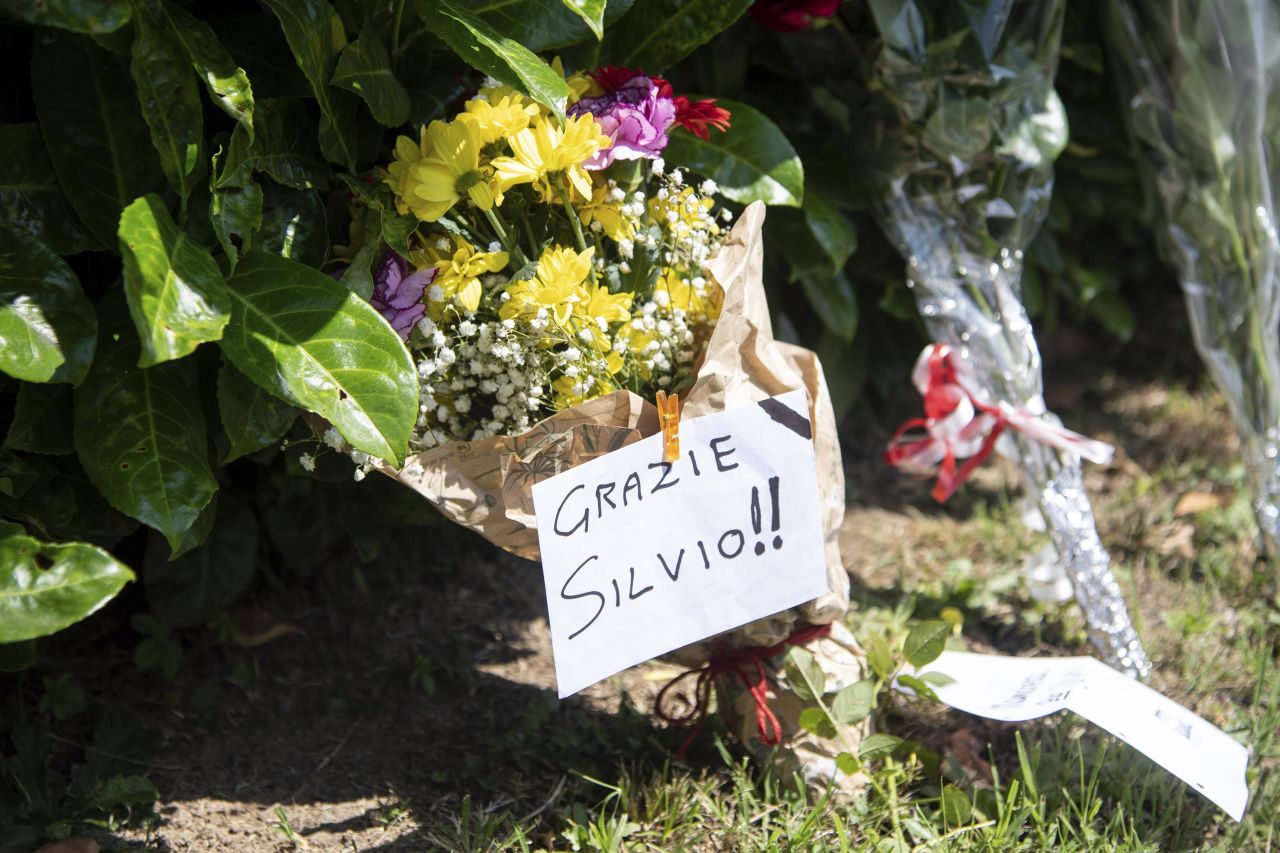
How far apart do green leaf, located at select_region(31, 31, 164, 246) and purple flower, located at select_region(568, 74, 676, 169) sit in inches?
16.9

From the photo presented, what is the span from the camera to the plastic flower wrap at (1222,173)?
1535 millimetres

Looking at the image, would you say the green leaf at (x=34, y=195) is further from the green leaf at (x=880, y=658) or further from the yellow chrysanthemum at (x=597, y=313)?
the green leaf at (x=880, y=658)

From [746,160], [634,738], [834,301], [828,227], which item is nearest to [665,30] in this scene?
[746,160]

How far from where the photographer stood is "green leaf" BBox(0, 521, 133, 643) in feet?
2.95

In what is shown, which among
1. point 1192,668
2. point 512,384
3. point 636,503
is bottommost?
point 1192,668

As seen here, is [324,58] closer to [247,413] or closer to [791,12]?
[247,413]

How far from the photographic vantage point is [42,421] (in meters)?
1.08

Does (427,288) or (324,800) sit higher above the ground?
(427,288)

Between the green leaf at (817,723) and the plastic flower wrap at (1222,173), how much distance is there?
33.9 inches

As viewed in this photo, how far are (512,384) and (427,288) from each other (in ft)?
0.41

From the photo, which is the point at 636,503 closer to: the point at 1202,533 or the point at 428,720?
the point at 428,720

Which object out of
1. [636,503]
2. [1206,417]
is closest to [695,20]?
[636,503]

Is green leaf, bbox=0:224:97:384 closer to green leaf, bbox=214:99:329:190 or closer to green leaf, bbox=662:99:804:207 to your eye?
green leaf, bbox=214:99:329:190

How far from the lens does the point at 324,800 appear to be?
1312mm
